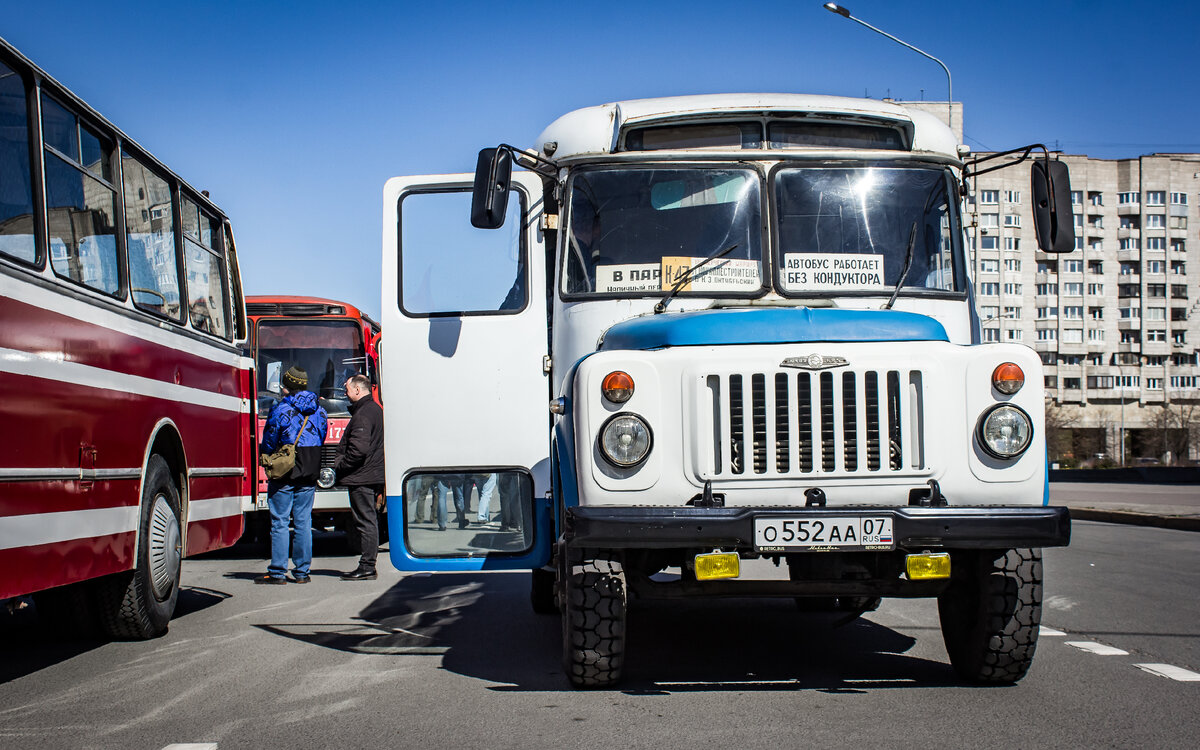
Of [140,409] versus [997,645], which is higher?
[140,409]

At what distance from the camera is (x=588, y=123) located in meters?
7.27

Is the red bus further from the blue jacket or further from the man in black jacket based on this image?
the blue jacket

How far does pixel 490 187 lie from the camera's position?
6.83m

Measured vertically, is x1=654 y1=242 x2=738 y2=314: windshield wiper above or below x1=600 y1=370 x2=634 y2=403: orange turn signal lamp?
above

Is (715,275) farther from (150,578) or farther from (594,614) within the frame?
(150,578)

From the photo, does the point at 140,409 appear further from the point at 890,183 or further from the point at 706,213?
the point at 890,183

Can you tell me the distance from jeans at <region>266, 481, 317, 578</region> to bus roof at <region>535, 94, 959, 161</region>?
5.30 m

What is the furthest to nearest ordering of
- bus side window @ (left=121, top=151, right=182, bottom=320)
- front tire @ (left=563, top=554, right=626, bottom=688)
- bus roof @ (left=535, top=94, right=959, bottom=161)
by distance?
bus side window @ (left=121, top=151, right=182, bottom=320) < bus roof @ (left=535, top=94, right=959, bottom=161) < front tire @ (left=563, top=554, right=626, bottom=688)

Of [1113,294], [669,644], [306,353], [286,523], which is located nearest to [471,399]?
[669,644]

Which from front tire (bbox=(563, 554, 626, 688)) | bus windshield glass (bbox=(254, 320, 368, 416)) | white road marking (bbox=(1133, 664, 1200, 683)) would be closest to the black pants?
bus windshield glass (bbox=(254, 320, 368, 416))

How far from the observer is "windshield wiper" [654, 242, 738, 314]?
6906 millimetres

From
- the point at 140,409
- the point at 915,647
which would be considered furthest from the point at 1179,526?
the point at 140,409

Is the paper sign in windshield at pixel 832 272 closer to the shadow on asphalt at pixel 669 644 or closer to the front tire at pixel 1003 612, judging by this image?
the front tire at pixel 1003 612

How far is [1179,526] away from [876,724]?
53.4ft
